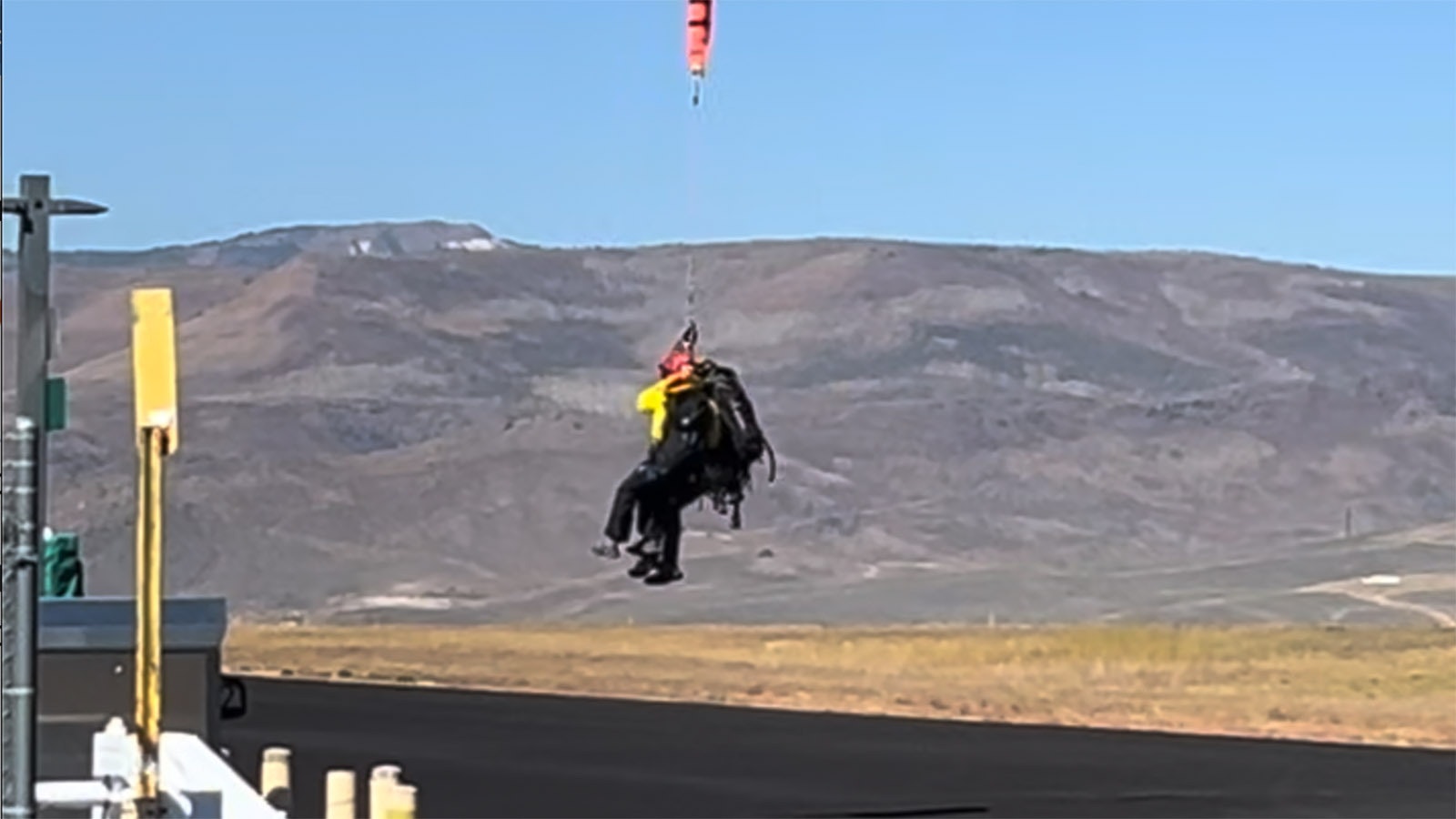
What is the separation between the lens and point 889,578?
77688mm

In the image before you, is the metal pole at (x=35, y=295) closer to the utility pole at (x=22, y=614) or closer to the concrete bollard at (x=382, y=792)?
the utility pole at (x=22, y=614)

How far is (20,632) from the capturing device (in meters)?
7.30

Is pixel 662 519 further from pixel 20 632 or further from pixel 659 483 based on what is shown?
pixel 20 632

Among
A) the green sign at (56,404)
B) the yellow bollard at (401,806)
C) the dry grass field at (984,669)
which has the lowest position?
the dry grass field at (984,669)

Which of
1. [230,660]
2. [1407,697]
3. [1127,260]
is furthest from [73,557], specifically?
[1127,260]

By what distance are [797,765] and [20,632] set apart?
17.9 m

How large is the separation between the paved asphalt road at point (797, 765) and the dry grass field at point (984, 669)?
3481mm

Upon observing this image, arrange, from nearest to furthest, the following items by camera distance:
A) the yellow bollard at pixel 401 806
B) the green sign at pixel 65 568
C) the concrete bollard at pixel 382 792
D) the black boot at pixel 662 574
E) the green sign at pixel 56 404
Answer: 1. the yellow bollard at pixel 401 806
2. the concrete bollard at pixel 382 792
3. the green sign at pixel 56 404
4. the green sign at pixel 65 568
5. the black boot at pixel 662 574

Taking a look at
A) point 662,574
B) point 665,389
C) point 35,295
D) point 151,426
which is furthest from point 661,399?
point 151,426

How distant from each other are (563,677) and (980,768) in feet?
58.7

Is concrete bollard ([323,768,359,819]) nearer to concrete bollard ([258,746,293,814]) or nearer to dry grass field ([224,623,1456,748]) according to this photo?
concrete bollard ([258,746,293,814])

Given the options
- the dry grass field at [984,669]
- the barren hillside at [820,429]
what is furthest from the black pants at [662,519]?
the barren hillside at [820,429]

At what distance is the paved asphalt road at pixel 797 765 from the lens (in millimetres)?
21031

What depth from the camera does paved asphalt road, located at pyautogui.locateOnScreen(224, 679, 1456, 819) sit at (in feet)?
69.0
